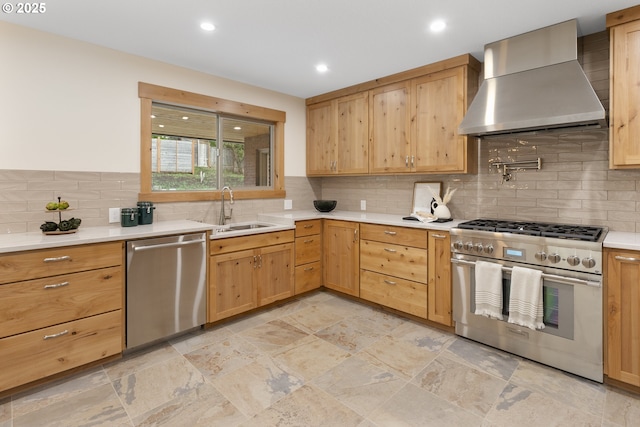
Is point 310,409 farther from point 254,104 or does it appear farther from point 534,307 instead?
point 254,104

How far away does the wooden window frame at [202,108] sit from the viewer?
3.09 m

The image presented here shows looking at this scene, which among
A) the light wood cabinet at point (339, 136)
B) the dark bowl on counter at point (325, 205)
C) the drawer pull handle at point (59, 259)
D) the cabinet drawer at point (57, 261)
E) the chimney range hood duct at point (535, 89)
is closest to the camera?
the cabinet drawer at point (57, 261)

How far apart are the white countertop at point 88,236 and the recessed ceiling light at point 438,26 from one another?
2400 mm

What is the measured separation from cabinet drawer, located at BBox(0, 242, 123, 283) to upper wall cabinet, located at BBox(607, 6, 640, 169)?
3.61m

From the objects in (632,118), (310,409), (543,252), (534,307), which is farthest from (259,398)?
(632,118)

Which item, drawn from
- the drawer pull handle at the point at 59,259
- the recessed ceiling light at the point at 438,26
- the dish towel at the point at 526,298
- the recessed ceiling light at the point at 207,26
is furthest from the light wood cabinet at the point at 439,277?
the drawer pull handle at the point at 59,259

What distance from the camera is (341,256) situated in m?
3.79

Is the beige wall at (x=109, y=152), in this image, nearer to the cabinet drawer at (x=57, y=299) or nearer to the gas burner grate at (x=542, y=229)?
the gas burner grate at (x=542, y=229)

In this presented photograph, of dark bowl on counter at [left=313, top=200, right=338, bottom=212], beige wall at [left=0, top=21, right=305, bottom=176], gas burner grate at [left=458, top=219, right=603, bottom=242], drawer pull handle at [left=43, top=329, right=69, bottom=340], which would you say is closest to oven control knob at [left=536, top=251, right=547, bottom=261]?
gas burner grate at [left=458, top=219, right=603, bottom=242]

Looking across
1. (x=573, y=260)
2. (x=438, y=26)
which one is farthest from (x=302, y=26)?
(x=573, y=260)

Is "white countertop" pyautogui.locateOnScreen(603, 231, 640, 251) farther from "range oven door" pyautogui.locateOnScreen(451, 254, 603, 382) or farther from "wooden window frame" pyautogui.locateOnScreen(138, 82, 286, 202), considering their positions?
"wooden window frame" pyautogui.locateOnScreen(138, 82, 286, 202)

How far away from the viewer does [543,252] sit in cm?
234

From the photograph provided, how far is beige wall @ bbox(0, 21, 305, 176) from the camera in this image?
2455mm

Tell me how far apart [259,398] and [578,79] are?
10.2 feet
